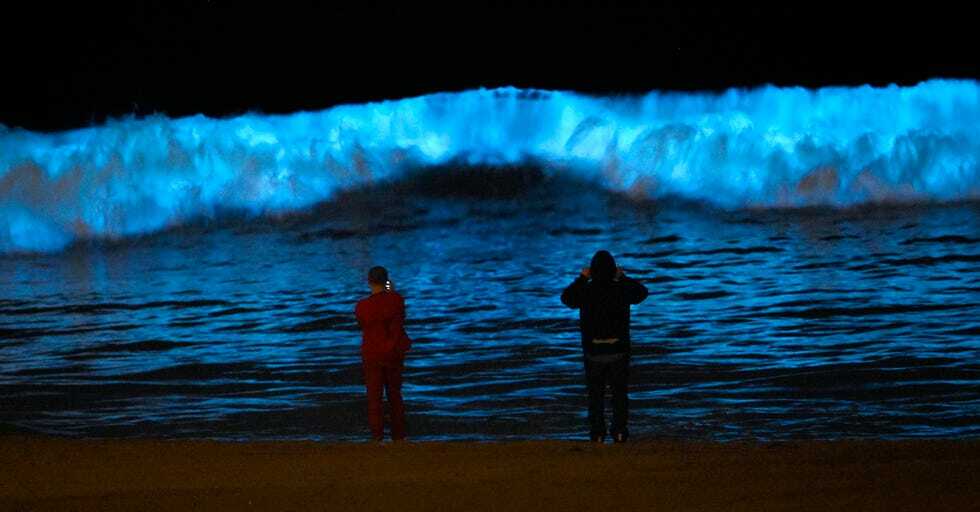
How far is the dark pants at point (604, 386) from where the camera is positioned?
10.1 metres

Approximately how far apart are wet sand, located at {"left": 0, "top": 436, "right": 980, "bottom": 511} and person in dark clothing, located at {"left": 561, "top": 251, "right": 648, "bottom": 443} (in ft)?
1.75

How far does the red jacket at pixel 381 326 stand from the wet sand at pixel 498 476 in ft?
2.21

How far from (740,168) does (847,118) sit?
3928 mm

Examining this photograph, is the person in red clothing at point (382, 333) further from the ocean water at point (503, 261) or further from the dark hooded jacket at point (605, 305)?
the ocean water at point (503, 261)

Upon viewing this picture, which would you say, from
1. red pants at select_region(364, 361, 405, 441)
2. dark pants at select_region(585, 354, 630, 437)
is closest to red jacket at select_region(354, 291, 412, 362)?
red pants at select_region(364, 361, 405, 441)

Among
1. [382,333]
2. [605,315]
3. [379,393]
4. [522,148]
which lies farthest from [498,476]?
[522,148]

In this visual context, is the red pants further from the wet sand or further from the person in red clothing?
the wet sand

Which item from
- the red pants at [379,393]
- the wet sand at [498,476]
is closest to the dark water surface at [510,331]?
the red pants at [379,393]

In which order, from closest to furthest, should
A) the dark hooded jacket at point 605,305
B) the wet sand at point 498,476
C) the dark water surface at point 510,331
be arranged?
the wet sand at point 498,476
the dark hooded jacket at point 605,305
the dark water surface at point 510,331

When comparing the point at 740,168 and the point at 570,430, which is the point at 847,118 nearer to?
the point at 740,168

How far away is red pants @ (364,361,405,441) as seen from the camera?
35.0ft

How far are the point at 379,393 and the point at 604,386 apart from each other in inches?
68.0

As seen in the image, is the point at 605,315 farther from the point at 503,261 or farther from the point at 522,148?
the point at 522,148

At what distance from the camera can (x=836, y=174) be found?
4000cm
